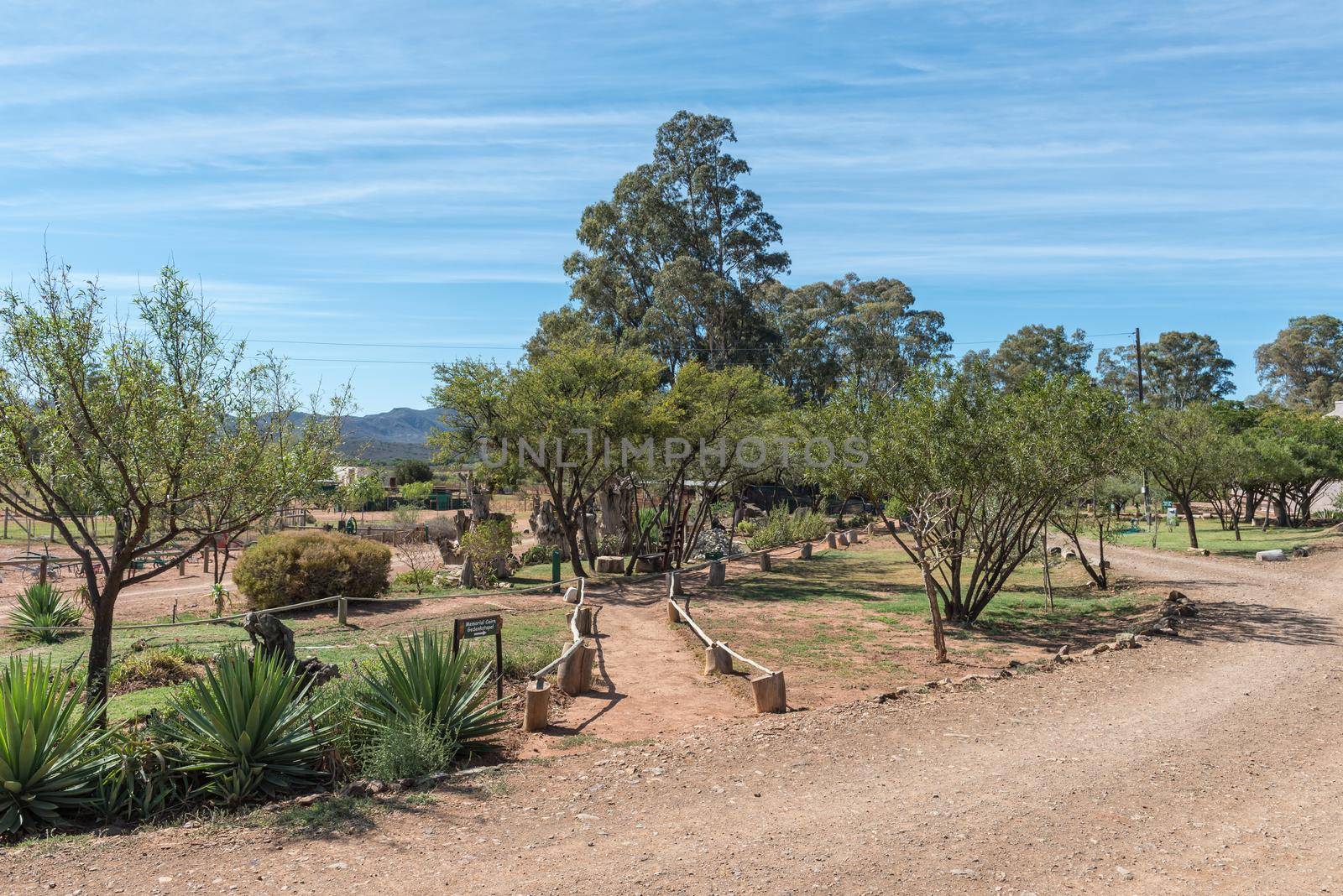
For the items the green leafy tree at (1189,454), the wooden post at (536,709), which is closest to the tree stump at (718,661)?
the wooden post at (536,709)

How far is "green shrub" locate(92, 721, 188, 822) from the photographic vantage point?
6719 mm

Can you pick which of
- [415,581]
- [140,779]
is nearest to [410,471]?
[415,581]

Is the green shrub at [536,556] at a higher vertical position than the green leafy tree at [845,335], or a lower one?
lower

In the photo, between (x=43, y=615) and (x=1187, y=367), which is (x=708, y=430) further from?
(x=1187, y=367)

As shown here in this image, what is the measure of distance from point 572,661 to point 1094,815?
6.18 meters

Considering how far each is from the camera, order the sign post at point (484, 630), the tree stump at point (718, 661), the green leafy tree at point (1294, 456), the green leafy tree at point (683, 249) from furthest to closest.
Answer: the green leafy tree at point (683, 249)
the green leafy tree at point (1294, 456)
the tree stump at point (718, 661)
the sign post at point (484, 630)

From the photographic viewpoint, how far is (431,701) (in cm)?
820

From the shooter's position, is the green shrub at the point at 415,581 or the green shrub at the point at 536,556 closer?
the green shrub at the point at 415,581

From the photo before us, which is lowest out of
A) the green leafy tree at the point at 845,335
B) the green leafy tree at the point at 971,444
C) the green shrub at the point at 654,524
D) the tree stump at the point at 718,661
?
the tree stump at the point at 718,661

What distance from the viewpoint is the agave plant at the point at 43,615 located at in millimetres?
14344

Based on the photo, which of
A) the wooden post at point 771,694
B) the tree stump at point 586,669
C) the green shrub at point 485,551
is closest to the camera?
the wooden post at point 771,694

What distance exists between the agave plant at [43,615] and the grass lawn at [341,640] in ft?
0.83

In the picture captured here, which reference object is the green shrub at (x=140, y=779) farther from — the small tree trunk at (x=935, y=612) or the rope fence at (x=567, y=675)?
the small tree trunk at (x=935, y=612)

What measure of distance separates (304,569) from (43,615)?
4.32m
